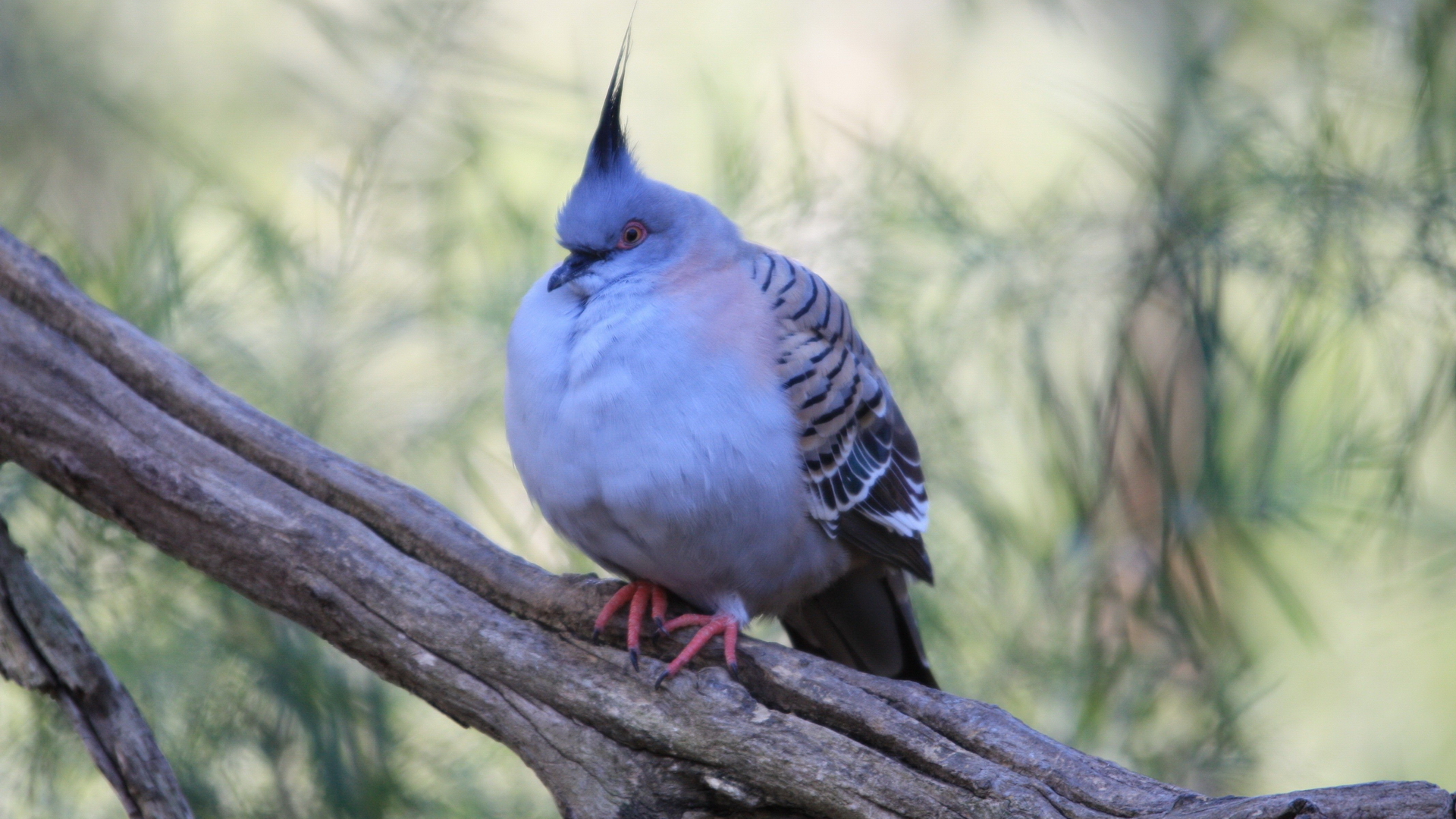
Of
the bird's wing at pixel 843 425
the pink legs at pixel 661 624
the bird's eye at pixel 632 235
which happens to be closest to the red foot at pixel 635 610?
the pink legs at pixel 661 624

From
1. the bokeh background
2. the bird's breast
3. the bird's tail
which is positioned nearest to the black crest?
the bird's breast

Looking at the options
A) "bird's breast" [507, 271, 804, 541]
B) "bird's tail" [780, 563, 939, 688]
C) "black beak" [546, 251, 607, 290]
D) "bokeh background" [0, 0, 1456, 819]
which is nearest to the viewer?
"bird's breast" [507, 271, 804, 541]

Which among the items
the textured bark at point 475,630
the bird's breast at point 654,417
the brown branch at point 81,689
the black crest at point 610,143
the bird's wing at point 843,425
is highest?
the black crest at point 610,143

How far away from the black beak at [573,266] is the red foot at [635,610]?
56 cm

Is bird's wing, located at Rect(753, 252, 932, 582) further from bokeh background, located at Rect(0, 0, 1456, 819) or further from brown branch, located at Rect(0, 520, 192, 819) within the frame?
brown branch, located at Rect(0, 520, 192, 819)

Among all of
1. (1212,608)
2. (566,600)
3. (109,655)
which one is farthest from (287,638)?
(1212,608)

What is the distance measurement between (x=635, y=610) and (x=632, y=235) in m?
0.67

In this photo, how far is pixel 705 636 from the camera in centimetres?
205

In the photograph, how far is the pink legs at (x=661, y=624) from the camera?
6.63ft

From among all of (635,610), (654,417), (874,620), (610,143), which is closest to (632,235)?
(610,143)

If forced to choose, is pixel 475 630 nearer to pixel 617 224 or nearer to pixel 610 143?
pixel 617 224

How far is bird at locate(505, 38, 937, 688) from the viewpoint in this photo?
1971 millimetres

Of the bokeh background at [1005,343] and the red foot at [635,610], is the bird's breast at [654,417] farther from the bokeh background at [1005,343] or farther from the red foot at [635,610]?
the bokeh background at [1005,343]

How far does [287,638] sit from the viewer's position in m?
3.12
